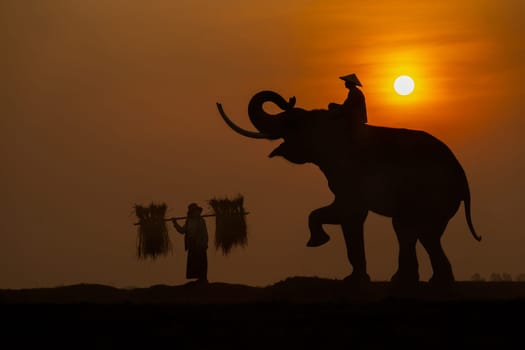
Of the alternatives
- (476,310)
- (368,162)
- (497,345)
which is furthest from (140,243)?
(497,345)

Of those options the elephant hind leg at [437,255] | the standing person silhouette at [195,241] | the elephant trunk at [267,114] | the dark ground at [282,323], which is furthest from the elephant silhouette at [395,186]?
the standing person silhouette at [195,241]

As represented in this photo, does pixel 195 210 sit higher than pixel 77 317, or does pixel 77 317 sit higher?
pixel 195 210

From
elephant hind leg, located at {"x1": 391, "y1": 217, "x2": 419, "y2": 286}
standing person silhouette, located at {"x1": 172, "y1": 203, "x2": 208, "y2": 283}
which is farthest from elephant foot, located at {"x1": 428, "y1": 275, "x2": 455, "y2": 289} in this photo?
standing person silhouette, located at {"x1": 172, "y1": 203, "x2": 208, "y2": 283}

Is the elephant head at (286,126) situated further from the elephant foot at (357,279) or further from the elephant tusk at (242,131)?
the elephant foot at (357,279)

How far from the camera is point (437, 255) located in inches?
901

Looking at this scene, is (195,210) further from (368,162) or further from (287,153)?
(368,162)

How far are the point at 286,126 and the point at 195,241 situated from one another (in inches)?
114

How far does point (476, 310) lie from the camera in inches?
700

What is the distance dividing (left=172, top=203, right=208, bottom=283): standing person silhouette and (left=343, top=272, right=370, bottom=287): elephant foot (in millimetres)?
3201

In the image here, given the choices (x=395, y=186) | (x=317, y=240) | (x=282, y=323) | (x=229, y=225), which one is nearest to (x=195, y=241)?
(x=229, y=225)

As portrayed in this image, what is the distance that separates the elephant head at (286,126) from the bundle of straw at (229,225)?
1.43m

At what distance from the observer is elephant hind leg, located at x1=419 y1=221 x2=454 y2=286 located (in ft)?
74.8

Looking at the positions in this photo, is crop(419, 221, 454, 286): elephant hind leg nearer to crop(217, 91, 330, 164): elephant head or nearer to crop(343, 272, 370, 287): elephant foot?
crop(343, 272, 370, 287): elephant foot

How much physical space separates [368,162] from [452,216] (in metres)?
1.96
